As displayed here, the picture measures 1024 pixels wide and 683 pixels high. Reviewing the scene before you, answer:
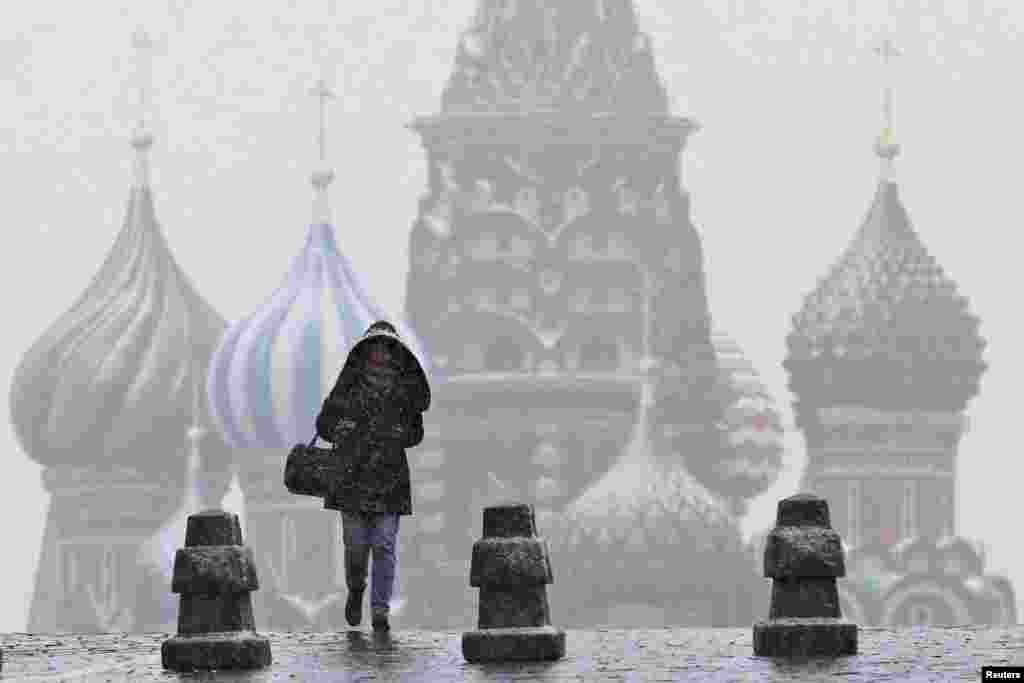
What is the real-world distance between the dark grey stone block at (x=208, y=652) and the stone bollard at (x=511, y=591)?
1.45 meters

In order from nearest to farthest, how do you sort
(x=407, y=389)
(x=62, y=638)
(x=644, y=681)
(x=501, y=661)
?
(x=644, y=681)
(x=501, y=661)
(x=407, y=389)
(x=62, y=638)

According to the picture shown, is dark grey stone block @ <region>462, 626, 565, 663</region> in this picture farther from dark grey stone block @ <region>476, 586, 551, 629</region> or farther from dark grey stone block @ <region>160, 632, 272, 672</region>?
dark grey stone block @ <region>160, 632, 272, 672</region>

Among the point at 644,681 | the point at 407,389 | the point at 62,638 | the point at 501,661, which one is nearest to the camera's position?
the point at 644,681

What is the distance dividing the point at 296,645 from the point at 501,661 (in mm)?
3333

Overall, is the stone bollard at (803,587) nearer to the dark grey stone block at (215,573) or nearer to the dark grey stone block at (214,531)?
the dark grey stone block at (215,573)

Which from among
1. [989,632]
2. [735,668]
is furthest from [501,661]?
[989,632]

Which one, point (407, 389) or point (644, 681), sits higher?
point (407, 389)

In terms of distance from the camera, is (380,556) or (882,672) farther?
(380,556)

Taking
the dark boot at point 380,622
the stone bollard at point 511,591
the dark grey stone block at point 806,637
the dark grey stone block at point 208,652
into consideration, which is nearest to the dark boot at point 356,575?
the dark boot at point 380,622

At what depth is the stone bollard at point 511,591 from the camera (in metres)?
28.2

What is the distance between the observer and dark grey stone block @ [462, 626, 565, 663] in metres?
28.3

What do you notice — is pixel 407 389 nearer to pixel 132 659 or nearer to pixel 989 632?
pixel 132 659

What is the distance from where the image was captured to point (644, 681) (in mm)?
26438

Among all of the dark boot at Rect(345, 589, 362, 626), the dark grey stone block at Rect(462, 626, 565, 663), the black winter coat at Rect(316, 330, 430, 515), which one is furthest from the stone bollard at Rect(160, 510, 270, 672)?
the dark boot at Rect(345, 589, 362, 626)
